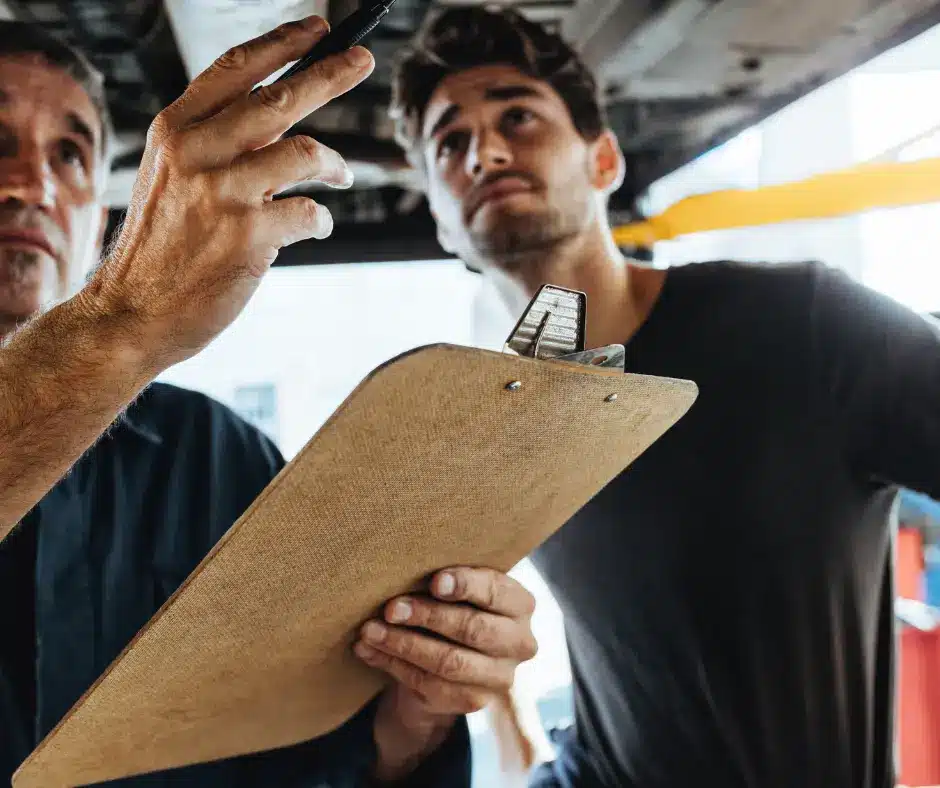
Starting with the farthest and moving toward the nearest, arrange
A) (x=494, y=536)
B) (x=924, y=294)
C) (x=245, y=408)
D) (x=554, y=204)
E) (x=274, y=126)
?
(x=245, y=408) → (x=924, y=294) → (x=554, y=204) → (x=494, y=536) → (x=274, y=126)

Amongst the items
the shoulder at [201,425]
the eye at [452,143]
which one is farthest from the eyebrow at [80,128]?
the eye at [452,143]

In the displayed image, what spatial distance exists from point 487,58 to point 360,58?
3.21ft

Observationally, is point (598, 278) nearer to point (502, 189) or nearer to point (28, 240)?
point (502, 189)

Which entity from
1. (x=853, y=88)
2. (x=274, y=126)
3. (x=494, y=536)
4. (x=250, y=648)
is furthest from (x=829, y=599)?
(x=853, y=88)

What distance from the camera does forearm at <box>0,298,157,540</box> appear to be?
1.86 ft

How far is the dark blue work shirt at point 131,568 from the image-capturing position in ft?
2.98

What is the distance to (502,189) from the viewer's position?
4.55ft

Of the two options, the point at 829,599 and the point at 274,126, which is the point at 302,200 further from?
the point at 829,599

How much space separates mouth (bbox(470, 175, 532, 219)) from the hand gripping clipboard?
81 centimetres

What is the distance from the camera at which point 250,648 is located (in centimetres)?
64

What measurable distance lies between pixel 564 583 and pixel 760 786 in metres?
0.42

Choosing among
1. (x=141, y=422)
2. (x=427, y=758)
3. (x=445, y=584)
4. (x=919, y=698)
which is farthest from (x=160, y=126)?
(x=919, y=698)

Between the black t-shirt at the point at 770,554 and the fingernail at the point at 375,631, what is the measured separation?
61 centimetres

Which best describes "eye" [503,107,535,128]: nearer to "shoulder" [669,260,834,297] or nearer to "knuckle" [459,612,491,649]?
"shoulder" [669,260,834,297]
